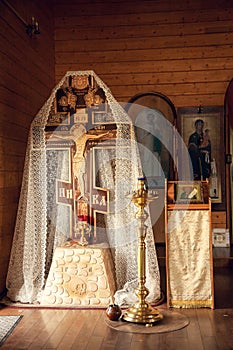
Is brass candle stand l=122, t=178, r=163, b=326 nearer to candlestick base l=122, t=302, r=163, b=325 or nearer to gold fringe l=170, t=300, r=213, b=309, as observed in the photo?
candlestick base l=122, t=302, r=163, b=325

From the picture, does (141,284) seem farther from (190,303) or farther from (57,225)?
(57,225)

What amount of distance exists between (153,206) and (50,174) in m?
2.14

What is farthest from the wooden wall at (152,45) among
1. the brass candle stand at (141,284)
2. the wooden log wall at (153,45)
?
the brass candle stand at (141,284)

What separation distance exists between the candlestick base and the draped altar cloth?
465mm

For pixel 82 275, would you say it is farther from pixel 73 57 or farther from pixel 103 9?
pixel 103 9

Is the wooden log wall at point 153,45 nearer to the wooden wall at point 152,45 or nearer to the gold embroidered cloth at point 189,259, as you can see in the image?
the wooden wall at point 152,45

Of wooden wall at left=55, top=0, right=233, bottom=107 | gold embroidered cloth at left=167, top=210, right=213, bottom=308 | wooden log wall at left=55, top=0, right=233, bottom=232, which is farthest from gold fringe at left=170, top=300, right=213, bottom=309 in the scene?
wooden wall at left=55, top=0, right=233, bottom=107

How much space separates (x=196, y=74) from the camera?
6672 mm

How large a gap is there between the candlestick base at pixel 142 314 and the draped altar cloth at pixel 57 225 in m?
0.46

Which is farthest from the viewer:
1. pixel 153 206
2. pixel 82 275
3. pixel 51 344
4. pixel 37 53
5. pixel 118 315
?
pixel 153 206

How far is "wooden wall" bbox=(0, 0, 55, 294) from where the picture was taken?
15.7 feet

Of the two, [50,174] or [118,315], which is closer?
[118,315]

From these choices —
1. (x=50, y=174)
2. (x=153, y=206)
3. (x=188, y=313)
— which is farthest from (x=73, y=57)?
(x=188, y=313)

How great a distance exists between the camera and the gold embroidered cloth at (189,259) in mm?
4371
